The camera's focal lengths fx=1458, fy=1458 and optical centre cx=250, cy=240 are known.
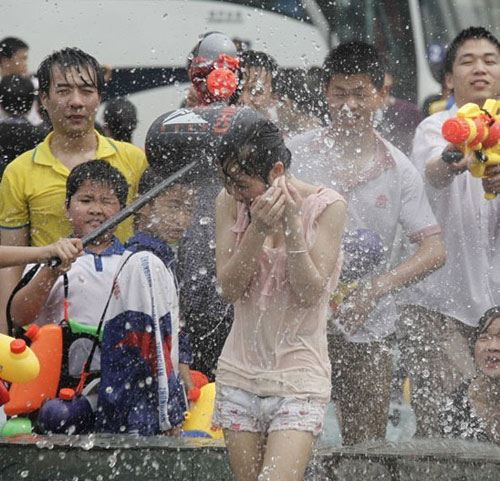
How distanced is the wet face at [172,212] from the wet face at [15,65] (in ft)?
9.27

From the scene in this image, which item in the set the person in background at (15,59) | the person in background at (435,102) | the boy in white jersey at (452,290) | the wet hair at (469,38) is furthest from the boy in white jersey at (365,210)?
the person in background at (15,59)

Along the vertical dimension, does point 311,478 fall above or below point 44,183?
below

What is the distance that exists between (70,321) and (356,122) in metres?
1.70

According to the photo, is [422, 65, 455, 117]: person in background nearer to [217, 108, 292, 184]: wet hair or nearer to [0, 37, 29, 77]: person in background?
[0, 37, 29, 77]: person in background

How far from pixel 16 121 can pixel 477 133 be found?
3153 millimetres

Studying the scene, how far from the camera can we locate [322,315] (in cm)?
551

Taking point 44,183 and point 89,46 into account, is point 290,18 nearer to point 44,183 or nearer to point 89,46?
point 89,46

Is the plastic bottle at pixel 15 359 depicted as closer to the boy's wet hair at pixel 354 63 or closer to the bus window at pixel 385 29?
the boy's wet hair at pixel 354 63

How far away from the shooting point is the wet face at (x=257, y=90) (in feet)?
25.0

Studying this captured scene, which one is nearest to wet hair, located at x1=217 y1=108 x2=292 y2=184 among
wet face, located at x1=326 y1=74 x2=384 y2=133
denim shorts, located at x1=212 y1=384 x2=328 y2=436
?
denim shorts, located at x1=212 y1=384 x2=328 y2=436

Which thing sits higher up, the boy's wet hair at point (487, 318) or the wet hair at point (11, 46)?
the wet hair at point (11, 46)

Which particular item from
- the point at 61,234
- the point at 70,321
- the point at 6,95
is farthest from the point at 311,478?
Answer: the point at 6,95

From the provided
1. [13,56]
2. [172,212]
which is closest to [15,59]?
[13,56]

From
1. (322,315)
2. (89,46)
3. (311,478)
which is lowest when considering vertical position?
(311,478)
